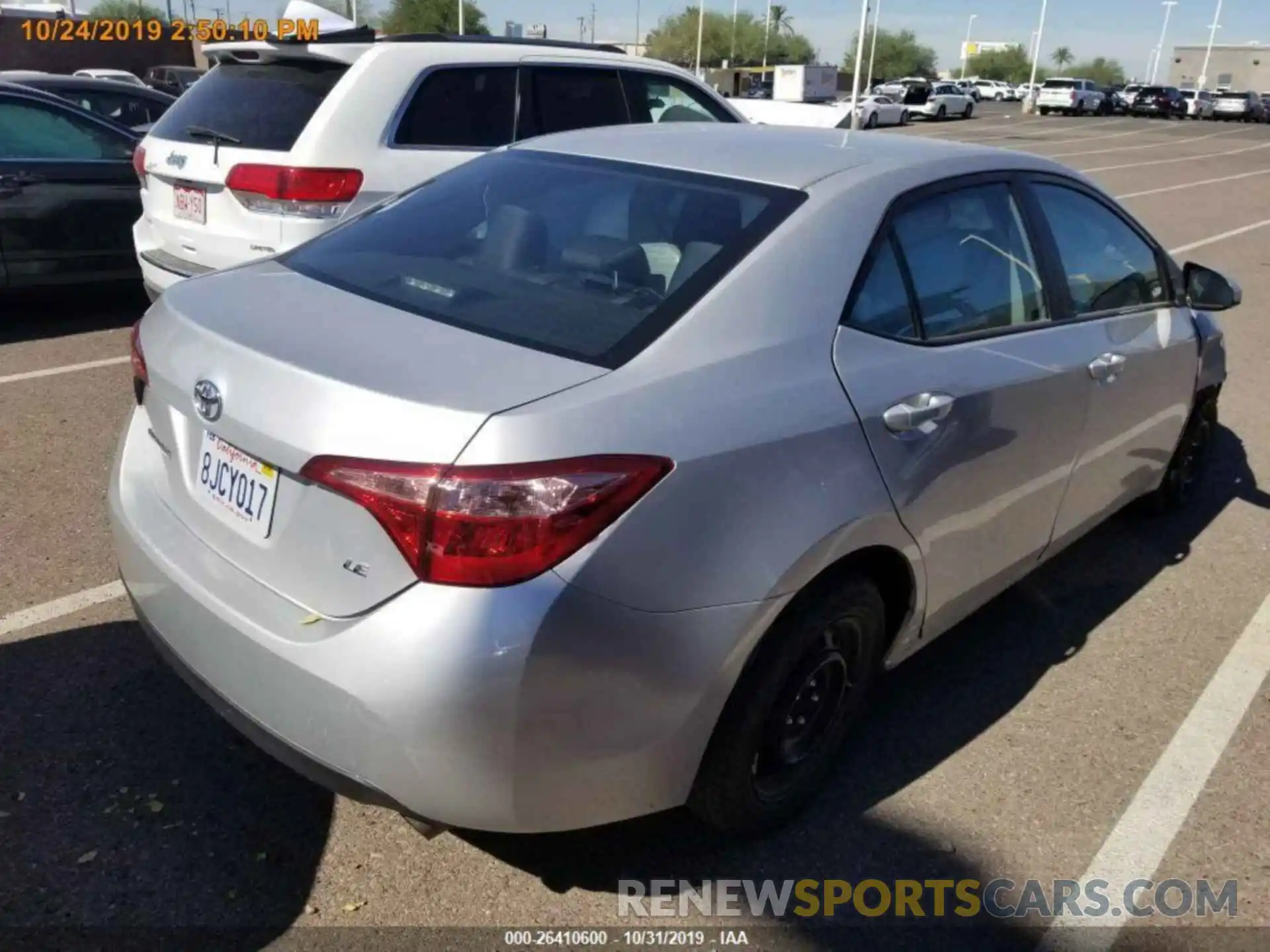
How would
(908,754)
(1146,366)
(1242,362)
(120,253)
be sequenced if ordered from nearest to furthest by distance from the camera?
1. (908,754)
2. (1146,366)
3. (120,253)
4. (1242,362)

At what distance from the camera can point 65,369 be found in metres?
5.98

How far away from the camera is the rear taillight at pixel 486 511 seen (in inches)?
75.8

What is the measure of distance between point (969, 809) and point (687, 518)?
1.37 metres

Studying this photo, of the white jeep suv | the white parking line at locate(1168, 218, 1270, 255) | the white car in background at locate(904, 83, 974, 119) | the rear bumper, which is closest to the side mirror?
the rear bumper

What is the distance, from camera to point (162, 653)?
254 cm

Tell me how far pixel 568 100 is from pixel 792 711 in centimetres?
456

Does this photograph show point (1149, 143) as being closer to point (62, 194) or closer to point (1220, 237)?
point (1220, 237)

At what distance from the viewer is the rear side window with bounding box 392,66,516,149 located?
5.54 metres

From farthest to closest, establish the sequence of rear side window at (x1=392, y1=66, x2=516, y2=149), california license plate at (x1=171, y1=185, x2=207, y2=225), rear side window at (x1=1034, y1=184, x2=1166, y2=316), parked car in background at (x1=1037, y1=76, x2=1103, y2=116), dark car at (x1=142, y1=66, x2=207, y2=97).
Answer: parked car in background at (x1=1037, y1=76, x2=1103, y2=116), dark car at (x1=142, y1=66, x2=207, y2=97), rear side window at (x1=392, y1=66, x2=516, y2=149), california license plate at (x1=171, y1=185, x2=207, y2=225), rear side window at (x1=1034, y1=184, x2=1166, y2=316)

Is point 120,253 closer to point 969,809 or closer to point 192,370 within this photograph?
point 192,370

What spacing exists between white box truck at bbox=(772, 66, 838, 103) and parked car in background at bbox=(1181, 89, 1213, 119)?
68.2ft

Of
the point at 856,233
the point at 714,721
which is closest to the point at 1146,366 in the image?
the point at 856,233

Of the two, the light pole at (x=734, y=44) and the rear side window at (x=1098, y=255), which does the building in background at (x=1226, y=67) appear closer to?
the light pole at (x=734, y=44)

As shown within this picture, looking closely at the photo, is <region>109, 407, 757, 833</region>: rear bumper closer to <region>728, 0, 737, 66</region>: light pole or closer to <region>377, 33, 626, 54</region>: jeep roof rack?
<region>377, 33, 626, 54</region>: jeep roof rack
